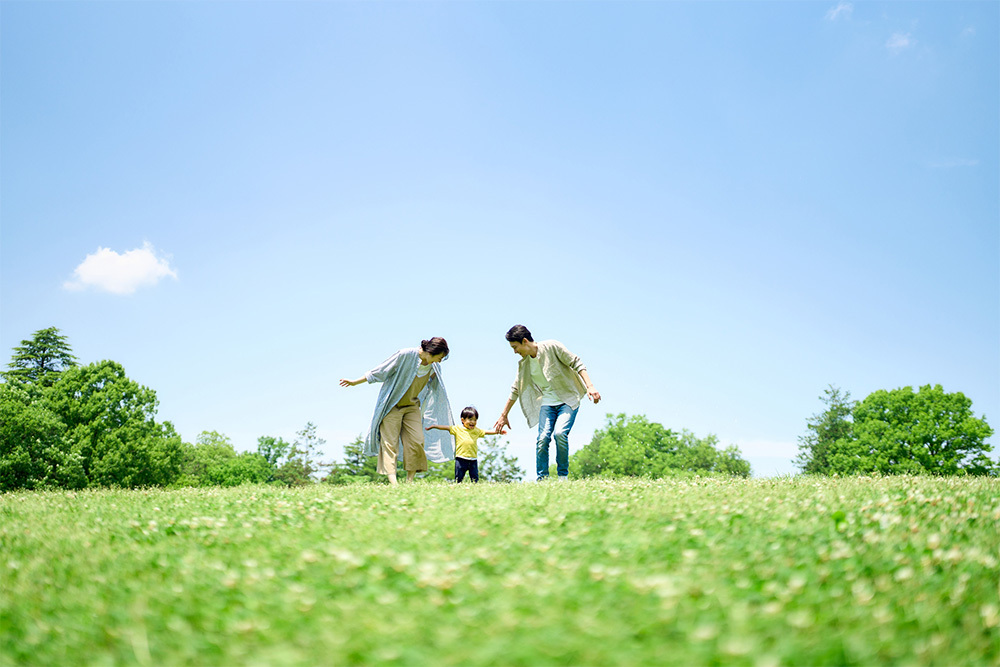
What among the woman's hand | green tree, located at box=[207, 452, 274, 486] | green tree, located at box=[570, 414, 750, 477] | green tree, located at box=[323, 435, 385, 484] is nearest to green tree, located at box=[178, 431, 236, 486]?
green tree, located at box=[207, 452, 274, 486]

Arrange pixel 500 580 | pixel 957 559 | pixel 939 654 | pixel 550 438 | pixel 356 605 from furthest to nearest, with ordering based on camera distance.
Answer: pixel 550 438 < pixel 957 559 < pixel 500 580 < pixel 356 605 < pixel 939 654

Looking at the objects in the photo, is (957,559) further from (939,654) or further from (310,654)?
(310,654)

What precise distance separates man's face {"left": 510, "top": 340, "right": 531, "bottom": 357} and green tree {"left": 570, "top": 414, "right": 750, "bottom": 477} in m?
57.1

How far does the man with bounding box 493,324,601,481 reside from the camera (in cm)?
1206

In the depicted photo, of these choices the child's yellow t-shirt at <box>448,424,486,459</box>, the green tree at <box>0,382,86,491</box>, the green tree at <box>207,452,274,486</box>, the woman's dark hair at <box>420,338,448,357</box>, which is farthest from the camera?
the green tree at <box>207,452,274,486</box>

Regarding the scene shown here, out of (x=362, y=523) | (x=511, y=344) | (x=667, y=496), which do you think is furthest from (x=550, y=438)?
(x=362, y=523)

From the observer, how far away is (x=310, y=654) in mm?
2922

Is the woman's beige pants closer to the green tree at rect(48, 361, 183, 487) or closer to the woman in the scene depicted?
the woman

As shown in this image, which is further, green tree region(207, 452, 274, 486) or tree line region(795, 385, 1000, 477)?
green tree region(207, 452, 274, 486)

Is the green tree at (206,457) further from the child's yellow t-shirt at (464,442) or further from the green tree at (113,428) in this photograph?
the child's yellow t-shirt at (464,442)

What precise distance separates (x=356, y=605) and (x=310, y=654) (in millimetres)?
512

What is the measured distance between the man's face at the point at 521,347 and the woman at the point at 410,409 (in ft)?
4.45

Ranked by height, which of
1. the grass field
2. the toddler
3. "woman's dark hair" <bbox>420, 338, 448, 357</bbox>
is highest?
"woman's dark hair" <bbox>420, 338, 448, 357</bbox>

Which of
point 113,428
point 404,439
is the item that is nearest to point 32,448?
point 113,428
